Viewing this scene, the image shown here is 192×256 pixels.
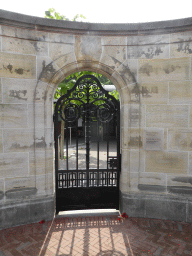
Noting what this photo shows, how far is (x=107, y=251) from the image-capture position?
11.8 feet

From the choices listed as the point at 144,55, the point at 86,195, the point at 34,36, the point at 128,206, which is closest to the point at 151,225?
the point at 128,206

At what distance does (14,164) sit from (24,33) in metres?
2.83

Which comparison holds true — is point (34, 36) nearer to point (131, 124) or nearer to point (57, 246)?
point (131, 124)

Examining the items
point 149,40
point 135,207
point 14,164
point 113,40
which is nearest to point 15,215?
point 14,164

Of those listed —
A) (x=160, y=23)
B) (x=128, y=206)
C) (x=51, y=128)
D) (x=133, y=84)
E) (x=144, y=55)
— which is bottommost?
(x=128, y=206)

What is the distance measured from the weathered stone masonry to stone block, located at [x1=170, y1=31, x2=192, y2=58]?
0.02m

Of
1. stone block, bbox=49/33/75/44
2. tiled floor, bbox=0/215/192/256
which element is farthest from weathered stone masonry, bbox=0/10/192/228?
tiled floor, bbox=0/215/192/256

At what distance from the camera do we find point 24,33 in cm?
426

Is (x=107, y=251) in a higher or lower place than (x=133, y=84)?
Result: lower

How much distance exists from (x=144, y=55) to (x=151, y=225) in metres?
3.80

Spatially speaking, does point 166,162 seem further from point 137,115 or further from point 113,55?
point 113,55

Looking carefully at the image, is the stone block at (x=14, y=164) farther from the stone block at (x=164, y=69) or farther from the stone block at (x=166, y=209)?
the stone block at (x=164, y=69)

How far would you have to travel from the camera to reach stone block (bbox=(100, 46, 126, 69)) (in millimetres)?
4570

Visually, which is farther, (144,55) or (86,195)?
(86,195)
